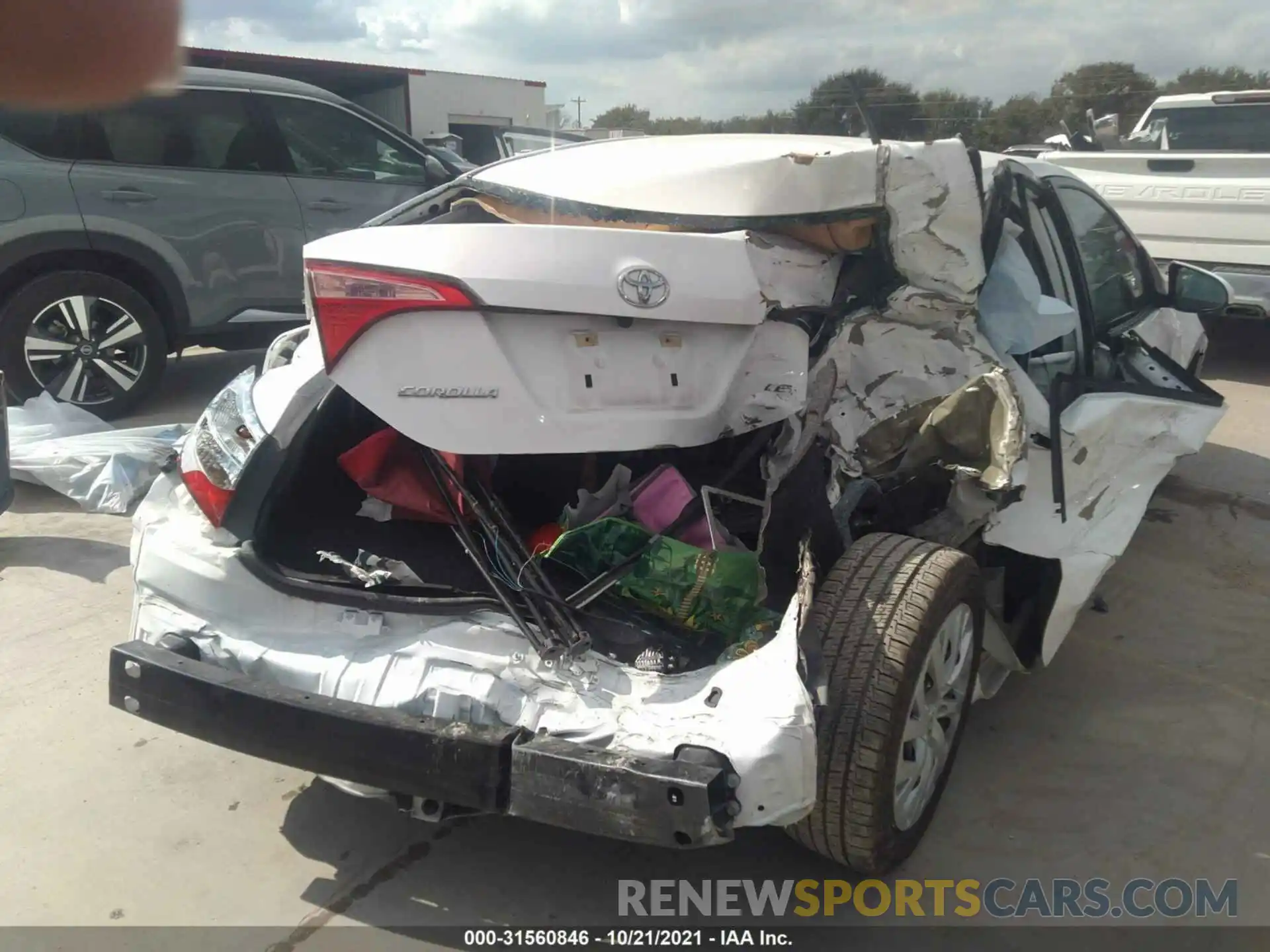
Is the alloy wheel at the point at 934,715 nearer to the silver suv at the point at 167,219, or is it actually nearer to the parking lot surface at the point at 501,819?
the parking lot surface at the point at 501,819

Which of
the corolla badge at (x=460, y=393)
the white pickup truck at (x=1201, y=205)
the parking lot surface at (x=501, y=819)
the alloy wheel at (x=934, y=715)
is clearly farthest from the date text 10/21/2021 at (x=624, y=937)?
the white pickup truck at (x=1201, y=205)

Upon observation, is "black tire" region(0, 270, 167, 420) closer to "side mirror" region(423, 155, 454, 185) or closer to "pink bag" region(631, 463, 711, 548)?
"side mirror" region(423, 155, 454, 185)

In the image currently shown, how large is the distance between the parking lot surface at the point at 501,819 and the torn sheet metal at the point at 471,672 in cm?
54

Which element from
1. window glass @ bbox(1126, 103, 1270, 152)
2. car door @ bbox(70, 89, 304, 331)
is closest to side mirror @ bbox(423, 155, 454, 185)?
car door @ bbox(70, 89, 304, 331)

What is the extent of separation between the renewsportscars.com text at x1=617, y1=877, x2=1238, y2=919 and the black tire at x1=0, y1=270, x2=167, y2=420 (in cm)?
487

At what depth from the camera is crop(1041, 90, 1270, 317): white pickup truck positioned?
7.12m

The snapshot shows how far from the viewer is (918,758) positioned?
8.04ft

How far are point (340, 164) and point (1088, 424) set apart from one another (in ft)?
17.3

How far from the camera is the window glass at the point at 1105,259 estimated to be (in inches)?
154

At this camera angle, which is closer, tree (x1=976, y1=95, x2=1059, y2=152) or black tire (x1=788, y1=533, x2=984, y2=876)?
black tire (x1=788, y1=533, x2=984, y2=876)

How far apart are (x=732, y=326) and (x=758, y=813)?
3.69 ft

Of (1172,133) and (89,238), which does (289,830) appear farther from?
(1172,133)

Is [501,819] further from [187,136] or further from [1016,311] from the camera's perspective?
[187,136]

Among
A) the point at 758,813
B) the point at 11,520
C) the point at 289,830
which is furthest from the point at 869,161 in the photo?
the point at 11,520
